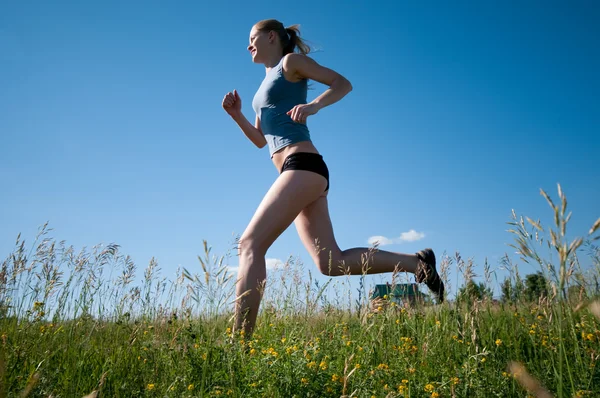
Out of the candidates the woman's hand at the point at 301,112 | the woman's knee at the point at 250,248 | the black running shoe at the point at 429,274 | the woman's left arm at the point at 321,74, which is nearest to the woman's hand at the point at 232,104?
the woman's left arm at the point at 321,74

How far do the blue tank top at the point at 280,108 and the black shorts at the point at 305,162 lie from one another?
170 mm

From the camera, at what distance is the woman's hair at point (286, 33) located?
4.26m

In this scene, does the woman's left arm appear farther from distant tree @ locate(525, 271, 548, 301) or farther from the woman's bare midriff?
distant tree @ locate(525, 271, 548, 301)

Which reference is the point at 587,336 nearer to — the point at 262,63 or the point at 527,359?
the point at 527,359

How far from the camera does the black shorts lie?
11.4 feet

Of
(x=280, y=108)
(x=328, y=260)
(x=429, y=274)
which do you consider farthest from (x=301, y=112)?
(x=429, y=274)

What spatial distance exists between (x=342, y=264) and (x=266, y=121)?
4.76ft

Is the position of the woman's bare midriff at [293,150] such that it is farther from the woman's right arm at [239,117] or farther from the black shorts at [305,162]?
the woman's right arm at [239,117]

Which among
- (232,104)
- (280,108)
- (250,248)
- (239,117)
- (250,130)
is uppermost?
(232,104)

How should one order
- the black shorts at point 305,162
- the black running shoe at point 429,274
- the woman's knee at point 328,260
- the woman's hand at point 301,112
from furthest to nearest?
the black running shoe at point 429,274, the woman's knee at point 328,260, the black shorts at point 305,162, the woman's hand at point 301,112

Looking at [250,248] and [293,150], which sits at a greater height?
[293,150]

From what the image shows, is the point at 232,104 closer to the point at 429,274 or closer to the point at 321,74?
the point at 321,74

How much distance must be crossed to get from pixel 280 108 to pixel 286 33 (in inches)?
43.1

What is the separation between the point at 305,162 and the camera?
11.4 ft
